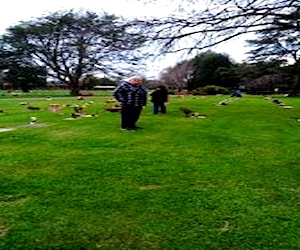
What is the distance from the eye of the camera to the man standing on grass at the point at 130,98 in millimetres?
12812

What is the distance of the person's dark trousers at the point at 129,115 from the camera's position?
12.9 m

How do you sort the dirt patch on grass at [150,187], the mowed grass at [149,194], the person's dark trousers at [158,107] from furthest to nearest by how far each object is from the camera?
the person's dark trousers at [158,107], the dirt patch on grass at [150,187], the mowed grass at [149,194]

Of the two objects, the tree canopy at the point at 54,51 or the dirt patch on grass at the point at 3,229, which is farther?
the tree canopy at the point at 54,51

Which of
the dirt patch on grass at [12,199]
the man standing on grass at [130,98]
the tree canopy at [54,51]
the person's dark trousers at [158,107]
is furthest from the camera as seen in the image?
the tree canopy at [54,51]

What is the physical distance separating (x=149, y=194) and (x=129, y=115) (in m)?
7.14

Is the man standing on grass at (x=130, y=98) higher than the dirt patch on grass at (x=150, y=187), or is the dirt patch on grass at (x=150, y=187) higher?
the man standing on grass at (x=130, y=98)

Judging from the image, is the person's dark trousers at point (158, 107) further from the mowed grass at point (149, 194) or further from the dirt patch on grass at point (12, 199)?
the dirt patch on grass at point (12, 199)

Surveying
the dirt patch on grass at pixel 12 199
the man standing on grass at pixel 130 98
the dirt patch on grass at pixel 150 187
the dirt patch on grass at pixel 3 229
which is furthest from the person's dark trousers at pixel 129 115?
the dirt patch on grass at pixel 3 229

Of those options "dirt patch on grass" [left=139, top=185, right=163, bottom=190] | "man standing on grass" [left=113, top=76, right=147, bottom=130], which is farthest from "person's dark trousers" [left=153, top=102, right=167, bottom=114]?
"dirt patch on grass" [left=139, top=185, right=163, bottom=190]

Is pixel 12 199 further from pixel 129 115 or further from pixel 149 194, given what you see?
pixel 129 115

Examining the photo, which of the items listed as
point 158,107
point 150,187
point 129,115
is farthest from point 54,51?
point 150,187

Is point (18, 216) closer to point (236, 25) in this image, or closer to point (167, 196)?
point (167, 196)

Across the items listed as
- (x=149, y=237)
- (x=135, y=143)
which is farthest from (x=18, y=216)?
(x=135, y=143)

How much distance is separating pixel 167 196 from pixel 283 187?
159cm
